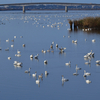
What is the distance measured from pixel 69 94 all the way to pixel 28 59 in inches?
259

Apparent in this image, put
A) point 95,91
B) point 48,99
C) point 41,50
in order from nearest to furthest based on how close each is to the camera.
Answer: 1. point 48,99
2. point 95,91
3. point 41,50

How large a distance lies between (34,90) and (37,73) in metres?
2.54

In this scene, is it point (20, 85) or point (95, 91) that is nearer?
point (95, 91)

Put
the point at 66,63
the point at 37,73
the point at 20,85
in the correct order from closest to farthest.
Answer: the point at 20,85 → the point at 37,73 → the point at 66,63

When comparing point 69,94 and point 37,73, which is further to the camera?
point 37,73

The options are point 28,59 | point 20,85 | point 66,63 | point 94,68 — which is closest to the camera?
point 20,85

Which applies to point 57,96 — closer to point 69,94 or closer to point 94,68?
point 69,94

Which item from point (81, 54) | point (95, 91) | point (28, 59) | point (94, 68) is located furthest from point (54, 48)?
point (95, 91)

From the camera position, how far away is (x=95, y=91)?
11.1 meters

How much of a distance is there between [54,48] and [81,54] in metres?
2.80

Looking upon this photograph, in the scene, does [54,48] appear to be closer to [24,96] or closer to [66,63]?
[66,63]

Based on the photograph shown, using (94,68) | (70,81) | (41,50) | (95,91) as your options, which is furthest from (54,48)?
(95,91)

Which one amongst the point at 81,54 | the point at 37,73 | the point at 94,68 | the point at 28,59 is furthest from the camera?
the point at 81,54

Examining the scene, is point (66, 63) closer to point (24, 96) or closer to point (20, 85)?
point (20, 85)
